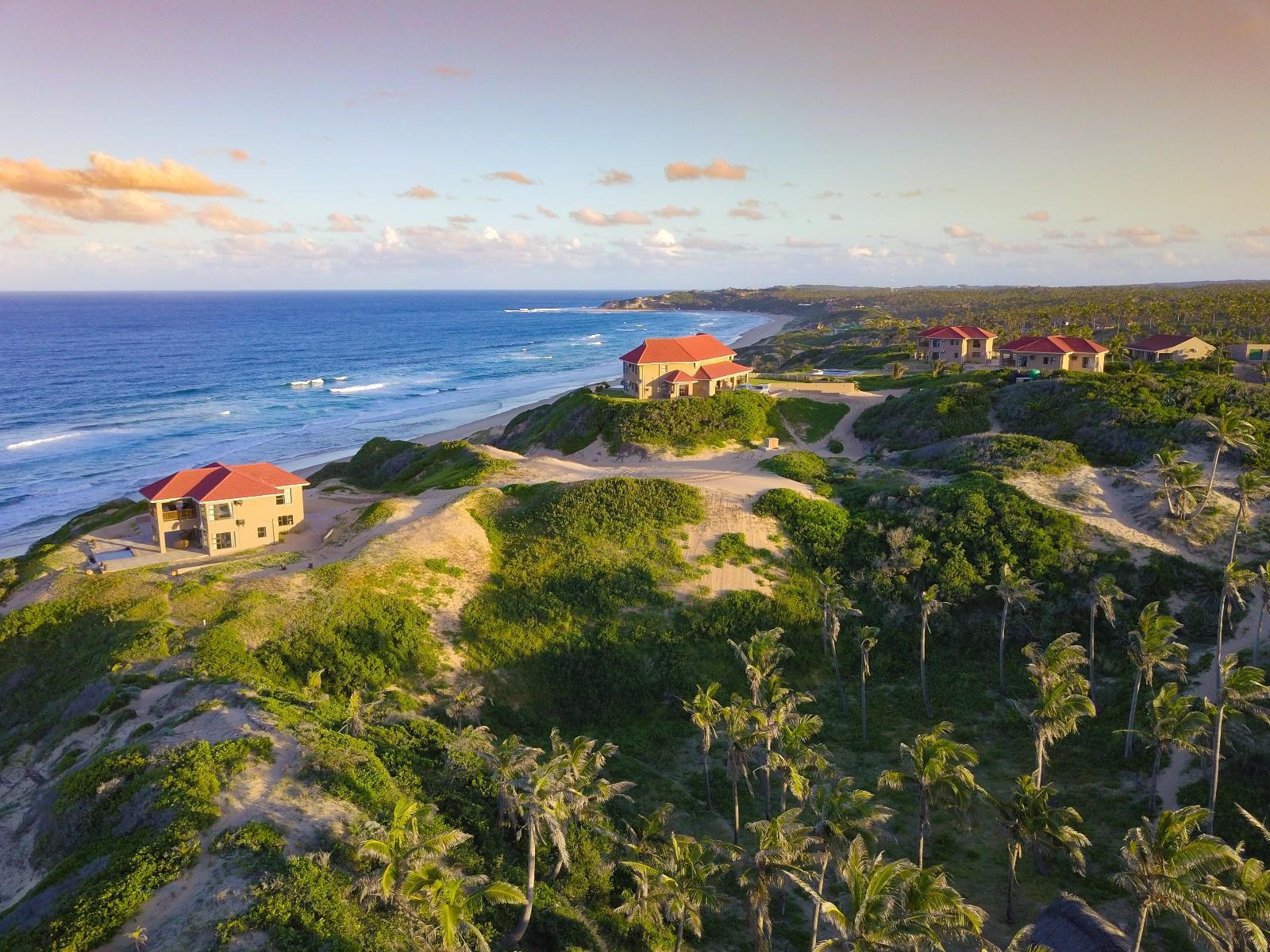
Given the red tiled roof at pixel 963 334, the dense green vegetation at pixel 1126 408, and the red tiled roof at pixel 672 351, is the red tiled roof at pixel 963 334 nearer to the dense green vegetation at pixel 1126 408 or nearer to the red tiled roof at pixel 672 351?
the dense green vegetation at pixel 1126 408

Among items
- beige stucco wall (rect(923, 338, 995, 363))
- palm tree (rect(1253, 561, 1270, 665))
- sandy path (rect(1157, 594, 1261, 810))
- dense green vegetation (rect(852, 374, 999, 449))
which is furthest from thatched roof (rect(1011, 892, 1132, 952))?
beige stucco wall (rect(923, 338, 995, 363))

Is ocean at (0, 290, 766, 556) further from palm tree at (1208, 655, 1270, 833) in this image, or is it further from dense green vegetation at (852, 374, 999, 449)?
palm tree at (1208, 655, 1270, 833)

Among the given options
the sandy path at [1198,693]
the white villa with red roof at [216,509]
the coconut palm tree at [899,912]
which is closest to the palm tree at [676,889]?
the coconut palm tree at [899,912]

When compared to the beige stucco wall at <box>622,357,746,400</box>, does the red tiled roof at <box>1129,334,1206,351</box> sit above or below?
above

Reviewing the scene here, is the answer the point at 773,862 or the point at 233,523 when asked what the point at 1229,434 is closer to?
the point at 773,862

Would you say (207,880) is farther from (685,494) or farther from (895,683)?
(685,494)

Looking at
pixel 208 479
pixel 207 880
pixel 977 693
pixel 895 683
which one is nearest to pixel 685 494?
pixel 895 683
